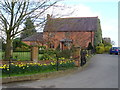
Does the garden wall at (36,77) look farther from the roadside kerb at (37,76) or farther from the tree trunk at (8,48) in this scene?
the tree trunk at (8,48)

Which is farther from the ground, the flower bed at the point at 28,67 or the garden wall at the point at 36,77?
the flower bed at the point at 28,67

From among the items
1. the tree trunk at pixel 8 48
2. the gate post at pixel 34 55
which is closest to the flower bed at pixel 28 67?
the gate post at pixel 34 55

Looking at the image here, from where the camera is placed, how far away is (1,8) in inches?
362

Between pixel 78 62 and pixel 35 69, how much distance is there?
378 centimetres

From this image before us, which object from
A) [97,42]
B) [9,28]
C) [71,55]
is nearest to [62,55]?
[71,55]

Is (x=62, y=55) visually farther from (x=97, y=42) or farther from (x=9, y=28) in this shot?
(x=97, y=42)

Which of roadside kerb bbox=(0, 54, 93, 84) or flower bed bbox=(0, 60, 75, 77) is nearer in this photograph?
roadside kerb bbox=(0, 54, 93, 84)

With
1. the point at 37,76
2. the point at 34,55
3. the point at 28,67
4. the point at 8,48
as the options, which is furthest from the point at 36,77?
the point at 8,48

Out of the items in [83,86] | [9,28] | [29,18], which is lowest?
[83,86]

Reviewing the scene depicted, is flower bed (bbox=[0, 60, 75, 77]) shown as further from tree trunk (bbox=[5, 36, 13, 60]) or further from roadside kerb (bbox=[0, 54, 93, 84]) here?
tree trunk (bbox=[5, 36, 13, 60])

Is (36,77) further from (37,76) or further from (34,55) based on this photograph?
(34,55)

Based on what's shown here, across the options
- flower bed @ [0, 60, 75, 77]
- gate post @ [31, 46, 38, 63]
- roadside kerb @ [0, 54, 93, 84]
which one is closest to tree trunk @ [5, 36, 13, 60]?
gate post @ [31, 46, 38, 63]

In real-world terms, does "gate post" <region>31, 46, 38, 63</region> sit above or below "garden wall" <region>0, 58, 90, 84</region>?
above

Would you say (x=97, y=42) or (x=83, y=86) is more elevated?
(x=97, y=42)
